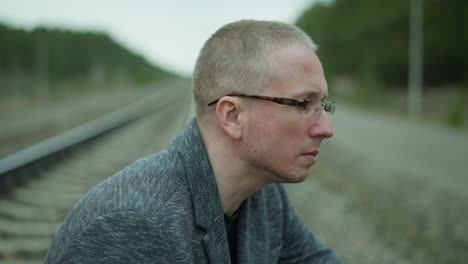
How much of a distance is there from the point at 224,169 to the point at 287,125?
12.9 inches

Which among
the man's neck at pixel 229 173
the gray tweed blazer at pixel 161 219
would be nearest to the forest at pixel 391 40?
the man's neck at pixel 229 173

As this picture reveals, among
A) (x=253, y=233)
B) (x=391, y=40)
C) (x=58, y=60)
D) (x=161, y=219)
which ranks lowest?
(x=58, y=60)

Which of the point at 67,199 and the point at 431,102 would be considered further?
the point at 431,102

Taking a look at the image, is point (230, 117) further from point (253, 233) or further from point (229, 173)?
point (253, 233)

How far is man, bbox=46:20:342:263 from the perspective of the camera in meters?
1.41

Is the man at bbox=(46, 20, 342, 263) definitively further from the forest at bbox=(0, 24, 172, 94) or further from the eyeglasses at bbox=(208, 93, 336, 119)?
the forest at bbox=(0, 24, 172, 94)

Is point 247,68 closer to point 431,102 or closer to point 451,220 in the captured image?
point 451,220

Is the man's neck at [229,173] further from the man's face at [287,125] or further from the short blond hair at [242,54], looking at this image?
the short blond hair at [242,54]

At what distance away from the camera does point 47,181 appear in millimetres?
5453

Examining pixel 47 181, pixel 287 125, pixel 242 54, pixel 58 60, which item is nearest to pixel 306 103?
pixel 287 125

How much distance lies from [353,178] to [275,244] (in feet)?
16.9

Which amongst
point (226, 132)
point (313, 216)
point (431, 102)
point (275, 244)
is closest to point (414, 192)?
point (313, 216)

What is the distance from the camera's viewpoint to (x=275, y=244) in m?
2.07

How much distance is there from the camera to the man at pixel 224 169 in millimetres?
1406
